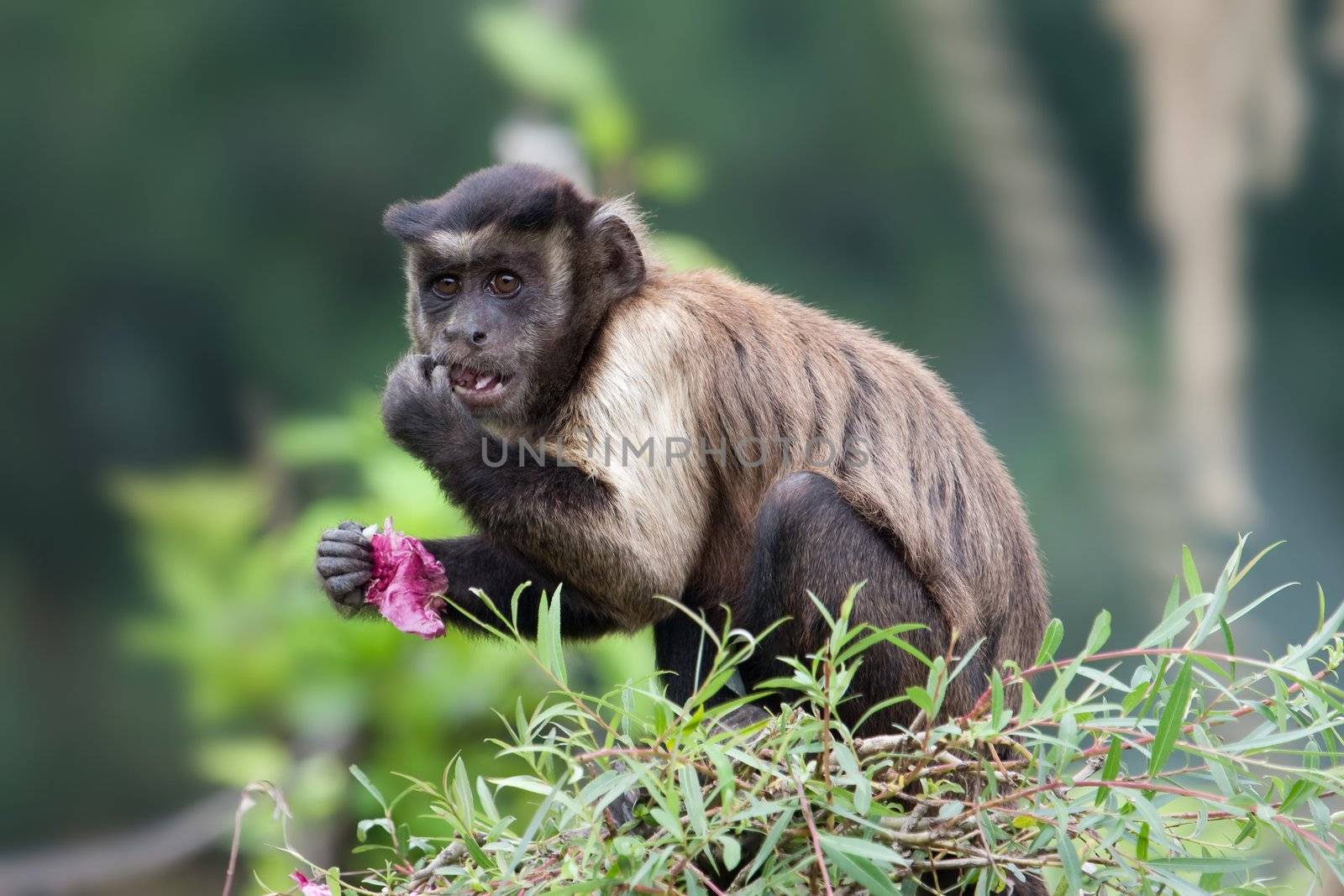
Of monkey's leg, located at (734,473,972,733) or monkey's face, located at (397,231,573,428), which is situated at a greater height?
monkey's face, located at (397,231,573,428)

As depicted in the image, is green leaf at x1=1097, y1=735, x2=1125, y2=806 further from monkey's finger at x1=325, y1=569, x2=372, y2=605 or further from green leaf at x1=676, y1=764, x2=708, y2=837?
monkey's finger at x1=325, y1=569, x2=372, y2=605

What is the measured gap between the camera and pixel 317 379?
831cm

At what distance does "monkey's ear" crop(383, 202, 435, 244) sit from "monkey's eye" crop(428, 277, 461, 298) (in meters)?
0.14

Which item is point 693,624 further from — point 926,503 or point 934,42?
point 934,42

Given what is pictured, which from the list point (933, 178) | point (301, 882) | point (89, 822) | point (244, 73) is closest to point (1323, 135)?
point (933, 178)

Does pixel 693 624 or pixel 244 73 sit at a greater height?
pixel 244 73

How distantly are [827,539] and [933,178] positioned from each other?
18.1 ft

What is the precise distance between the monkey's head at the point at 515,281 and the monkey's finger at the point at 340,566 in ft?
1.88

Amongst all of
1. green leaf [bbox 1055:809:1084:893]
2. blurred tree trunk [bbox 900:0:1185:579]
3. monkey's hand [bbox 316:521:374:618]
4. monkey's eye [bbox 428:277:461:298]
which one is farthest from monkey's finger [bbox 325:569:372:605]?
blurred tree trunk [bbox 900:0:1185:579]

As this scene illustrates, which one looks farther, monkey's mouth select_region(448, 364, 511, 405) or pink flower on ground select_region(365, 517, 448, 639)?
monkey's mouth select_region(448, 364, 511, 405)

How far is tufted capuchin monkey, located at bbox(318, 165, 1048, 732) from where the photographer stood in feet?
11.6

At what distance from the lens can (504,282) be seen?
4039 millimetres

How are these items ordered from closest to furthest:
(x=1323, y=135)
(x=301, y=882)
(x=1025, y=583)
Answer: (x=301, y=882), (x=1025, y=583), (x=1323, y=135)

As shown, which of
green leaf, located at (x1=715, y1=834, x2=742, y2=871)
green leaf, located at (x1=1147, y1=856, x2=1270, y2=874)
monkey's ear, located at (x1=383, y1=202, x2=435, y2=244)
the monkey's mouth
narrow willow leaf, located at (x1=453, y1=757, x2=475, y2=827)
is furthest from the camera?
monkey's ear, located at (x1=383, y1=202, x2=435, y2=244)
